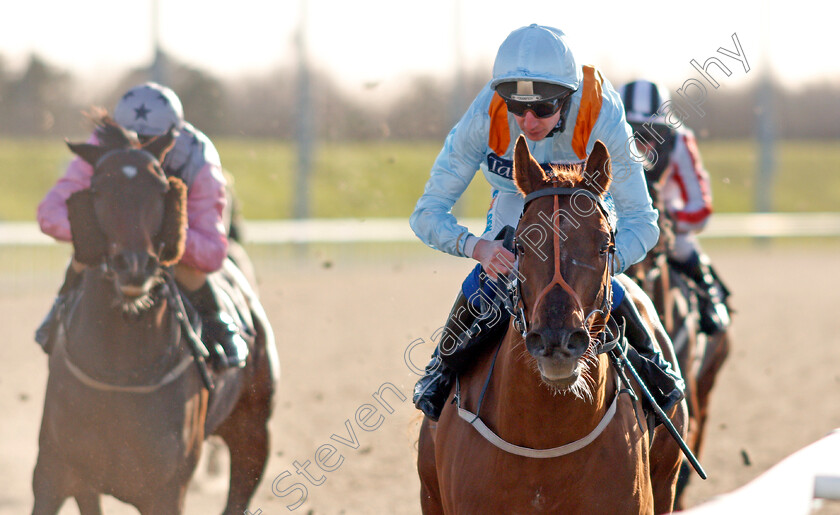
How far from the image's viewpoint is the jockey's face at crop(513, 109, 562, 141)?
308 centimetres

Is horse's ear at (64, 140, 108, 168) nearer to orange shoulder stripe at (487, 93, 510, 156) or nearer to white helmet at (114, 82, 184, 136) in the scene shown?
white helmet at (114, 82, 184, 136)

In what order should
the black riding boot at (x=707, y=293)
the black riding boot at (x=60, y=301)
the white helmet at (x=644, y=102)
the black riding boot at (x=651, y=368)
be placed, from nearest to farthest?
the black riding boot at (x=651, y=368) → the black riding boot at (x=60, y=301) → the white helmet at (x=644, y=102) → the black riding boot at (x=707, y=293)

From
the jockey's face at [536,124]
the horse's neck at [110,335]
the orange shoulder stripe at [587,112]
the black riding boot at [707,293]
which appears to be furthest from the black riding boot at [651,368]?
the black riding boot at [707,293]

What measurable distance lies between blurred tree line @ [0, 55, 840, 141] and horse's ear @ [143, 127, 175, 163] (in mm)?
12676

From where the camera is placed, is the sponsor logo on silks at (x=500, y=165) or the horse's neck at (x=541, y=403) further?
the sponsor logo on silks at (x=500, y=165)

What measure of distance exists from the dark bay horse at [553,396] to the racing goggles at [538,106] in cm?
25

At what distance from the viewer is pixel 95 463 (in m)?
4.06

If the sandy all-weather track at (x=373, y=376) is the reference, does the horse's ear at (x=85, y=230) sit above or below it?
above

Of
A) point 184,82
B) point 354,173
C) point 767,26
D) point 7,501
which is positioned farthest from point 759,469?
point 354,173

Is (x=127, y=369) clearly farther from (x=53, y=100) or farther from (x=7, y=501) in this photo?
(x=53, y=100)

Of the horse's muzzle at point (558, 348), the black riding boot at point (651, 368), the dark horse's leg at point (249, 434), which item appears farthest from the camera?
the dark horse's leg at point (249, 434)

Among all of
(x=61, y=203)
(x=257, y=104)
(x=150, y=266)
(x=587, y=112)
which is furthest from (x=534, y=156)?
(x=257, y=104)

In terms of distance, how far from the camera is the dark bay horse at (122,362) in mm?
3984

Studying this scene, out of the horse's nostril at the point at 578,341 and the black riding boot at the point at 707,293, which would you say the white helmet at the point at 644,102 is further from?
the horse's nostril at the point at 578,341
